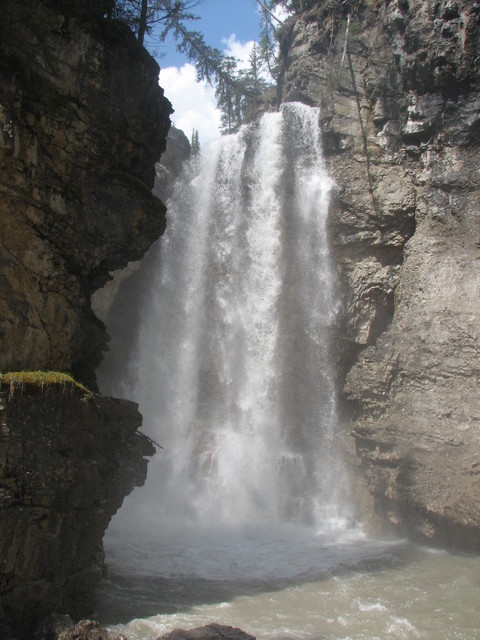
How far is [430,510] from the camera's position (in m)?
13.6

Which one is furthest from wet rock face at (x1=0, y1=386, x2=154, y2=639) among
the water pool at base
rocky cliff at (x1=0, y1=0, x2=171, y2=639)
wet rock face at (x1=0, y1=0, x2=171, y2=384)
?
the water pool at base

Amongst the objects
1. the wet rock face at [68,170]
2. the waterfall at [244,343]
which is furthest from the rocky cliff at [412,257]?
the wet rock face at [68,170]

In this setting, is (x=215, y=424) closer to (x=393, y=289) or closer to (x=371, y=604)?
(x=393, y=289)

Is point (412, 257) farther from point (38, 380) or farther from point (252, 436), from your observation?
point (38, 380)

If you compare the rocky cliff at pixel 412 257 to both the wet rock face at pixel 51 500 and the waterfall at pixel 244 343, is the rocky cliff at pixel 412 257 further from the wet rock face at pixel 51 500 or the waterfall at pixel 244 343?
Result: the wet rock face at pixel 51 500

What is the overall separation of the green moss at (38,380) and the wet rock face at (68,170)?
1.20 feet

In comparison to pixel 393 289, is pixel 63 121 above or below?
below

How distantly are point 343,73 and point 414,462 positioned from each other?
593 inches

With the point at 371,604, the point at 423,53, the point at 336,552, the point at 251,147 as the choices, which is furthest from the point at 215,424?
the point at 423,53

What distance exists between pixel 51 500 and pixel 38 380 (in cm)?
184

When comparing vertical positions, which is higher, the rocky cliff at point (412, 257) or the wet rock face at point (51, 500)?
the rocky cliff at point (412, 257)

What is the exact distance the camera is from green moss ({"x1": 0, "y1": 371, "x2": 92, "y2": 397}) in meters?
7.95

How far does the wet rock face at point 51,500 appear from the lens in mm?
7641

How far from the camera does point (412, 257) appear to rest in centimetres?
1680
